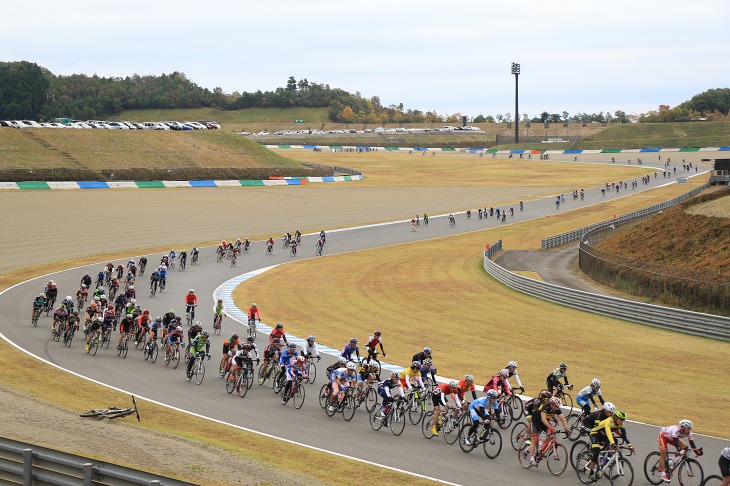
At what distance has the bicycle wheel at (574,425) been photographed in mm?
17986

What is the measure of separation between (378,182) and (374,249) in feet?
172

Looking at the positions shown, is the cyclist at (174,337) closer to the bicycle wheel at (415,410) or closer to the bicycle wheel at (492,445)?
the bicycle wheel at (415,410)

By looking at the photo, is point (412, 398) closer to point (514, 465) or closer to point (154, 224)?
point (514, 465)

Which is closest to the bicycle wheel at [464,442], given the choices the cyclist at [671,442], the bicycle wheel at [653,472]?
the bicycle wheel at [653,472]

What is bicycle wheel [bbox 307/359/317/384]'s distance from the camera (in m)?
23.0

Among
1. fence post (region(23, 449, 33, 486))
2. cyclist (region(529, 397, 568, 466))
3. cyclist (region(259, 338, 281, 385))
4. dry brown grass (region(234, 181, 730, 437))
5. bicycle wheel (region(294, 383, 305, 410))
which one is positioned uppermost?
fence post (region(23, 449, 33, 486))

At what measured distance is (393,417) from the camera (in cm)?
1906

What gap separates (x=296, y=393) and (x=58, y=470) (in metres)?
10.5

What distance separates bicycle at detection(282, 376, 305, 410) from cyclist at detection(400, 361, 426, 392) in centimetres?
286

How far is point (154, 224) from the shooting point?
6638 cm

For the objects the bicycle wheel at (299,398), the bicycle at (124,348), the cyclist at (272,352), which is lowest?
the bicycle at (124,348)

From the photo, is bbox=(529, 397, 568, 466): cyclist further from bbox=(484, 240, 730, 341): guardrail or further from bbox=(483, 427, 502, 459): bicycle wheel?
bbox=(484, 240, 730, 341): guardrail

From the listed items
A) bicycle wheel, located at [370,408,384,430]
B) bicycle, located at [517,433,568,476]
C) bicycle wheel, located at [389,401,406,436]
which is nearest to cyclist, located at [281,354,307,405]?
bicycle wheel, located at [370,408,384,430]

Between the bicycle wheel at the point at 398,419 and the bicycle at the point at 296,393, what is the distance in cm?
Answer: 269
